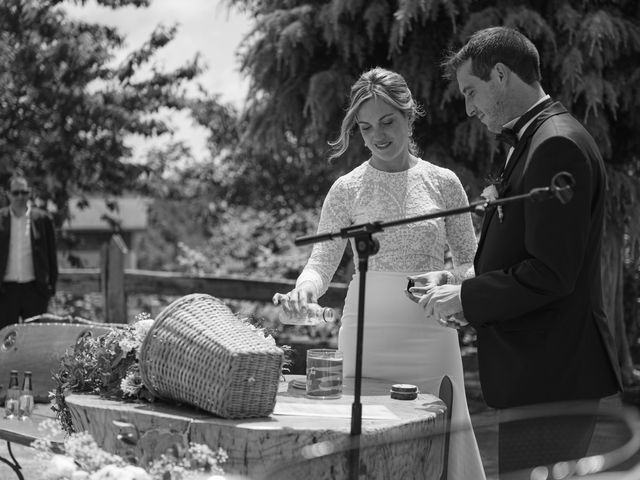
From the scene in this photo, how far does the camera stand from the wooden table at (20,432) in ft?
12.4

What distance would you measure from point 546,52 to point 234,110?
19.4 feet

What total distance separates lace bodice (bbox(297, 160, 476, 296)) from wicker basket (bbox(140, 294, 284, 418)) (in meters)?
0.86

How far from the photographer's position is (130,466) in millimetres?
2357

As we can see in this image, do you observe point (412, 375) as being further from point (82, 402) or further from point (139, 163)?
point (139, 163)

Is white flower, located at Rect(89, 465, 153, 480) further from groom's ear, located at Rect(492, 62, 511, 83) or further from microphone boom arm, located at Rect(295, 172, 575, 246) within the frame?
groom's ear, located at Rect(492, 62, 511, 83)

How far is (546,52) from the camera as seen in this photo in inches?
248

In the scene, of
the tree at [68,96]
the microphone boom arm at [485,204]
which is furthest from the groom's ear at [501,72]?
the tree at [68,96]

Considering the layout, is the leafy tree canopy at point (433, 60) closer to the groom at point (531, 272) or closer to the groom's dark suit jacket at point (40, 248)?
the groom's dark suit jacket at point (40, 248)

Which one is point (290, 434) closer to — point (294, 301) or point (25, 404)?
point (294, 301)

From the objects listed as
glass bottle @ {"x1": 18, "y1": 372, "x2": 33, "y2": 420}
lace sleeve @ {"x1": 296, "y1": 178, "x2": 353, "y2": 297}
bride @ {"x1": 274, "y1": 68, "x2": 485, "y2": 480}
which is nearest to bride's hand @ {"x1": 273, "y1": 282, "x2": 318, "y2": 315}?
bride @ {"x1": 274, "y1": 68, "x2": 485, "y2": 480}

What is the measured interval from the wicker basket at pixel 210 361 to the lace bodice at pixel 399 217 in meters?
0.86

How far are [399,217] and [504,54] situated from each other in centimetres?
103

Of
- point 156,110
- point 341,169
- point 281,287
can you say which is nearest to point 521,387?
point 341,169

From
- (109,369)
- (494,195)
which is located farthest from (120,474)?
(494,195)
